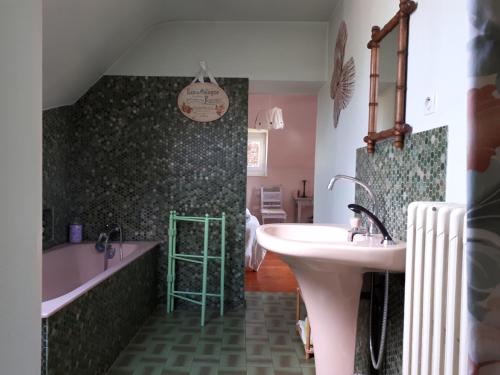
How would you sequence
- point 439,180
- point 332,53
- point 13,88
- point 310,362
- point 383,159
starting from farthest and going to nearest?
point 332,53
point 310,362
point 383,159
point 439,180
point 13,88

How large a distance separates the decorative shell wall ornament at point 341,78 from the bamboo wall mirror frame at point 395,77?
1.35 ft

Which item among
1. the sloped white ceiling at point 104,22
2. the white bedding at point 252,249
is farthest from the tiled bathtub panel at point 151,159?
the white bedding at point 252,249

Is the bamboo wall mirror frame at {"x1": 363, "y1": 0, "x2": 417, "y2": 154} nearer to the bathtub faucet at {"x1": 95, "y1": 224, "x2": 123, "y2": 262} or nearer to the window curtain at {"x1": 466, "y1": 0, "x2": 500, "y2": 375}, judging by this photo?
the window curtain at {"x1": 466, "y1": 0, "x2": 500, "y2": 375}

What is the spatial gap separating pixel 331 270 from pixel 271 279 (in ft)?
8.79

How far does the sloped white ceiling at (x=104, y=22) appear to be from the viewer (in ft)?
7.07

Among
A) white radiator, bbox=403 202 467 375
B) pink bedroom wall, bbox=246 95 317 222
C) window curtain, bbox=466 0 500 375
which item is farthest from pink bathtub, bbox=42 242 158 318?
pink bedroom wall, bbox=246 95 317 222

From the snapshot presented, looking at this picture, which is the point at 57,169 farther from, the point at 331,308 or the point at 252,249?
the point at 331,308

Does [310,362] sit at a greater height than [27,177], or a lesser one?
lesser

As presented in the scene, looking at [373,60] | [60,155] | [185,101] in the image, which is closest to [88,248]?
[60,155]

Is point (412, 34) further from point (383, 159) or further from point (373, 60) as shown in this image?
point (383, 159)

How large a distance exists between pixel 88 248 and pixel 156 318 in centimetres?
79

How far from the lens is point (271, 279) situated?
3.96 m

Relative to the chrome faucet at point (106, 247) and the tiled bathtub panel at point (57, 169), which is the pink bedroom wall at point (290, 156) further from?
the tiled bathtub panel at point (57, 169)

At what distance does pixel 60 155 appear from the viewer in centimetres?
300
